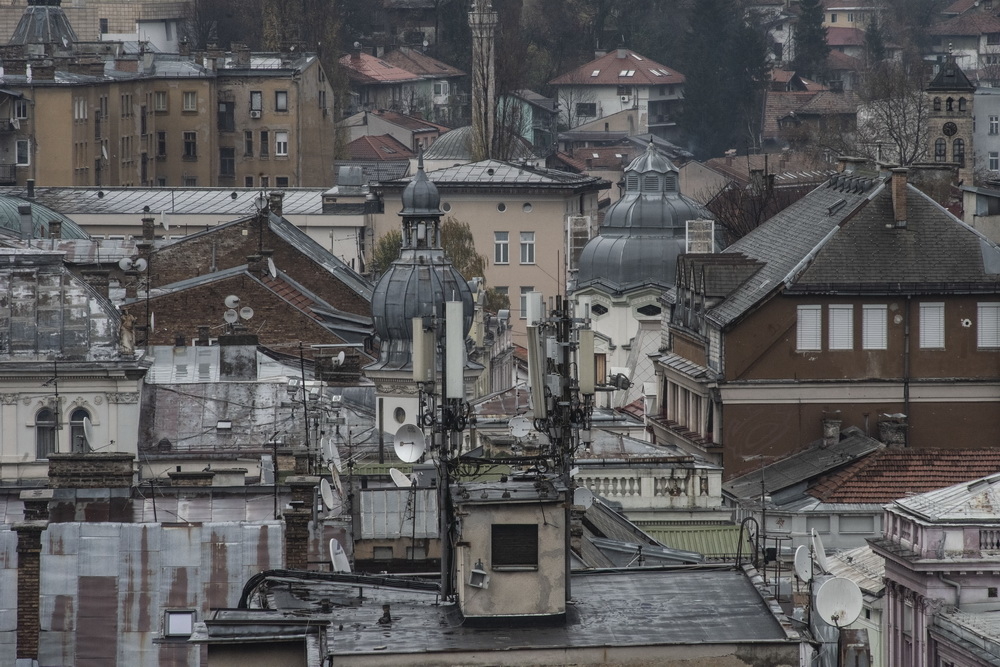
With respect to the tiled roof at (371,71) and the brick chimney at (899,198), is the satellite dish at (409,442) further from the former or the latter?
the tiled roof at (371,71)

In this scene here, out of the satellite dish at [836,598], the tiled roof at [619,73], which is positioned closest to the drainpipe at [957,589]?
the satellite dish at [836,598]

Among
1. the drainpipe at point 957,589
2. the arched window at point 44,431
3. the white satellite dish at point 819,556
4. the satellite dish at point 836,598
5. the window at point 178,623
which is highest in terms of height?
the arched window at point 44,431

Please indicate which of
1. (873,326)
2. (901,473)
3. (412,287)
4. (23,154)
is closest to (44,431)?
(412,287)

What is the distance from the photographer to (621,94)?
182500 millimetres

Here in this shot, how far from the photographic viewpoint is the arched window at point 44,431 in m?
48.3

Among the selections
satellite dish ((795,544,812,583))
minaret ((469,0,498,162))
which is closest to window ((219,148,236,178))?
minaret ((469,0,498,162))

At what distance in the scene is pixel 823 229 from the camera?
5509 cm

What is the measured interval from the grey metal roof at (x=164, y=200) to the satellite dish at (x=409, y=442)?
69.1 metres

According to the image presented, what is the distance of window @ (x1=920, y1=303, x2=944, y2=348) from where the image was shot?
2122 inches

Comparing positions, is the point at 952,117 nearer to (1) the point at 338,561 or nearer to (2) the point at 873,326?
(2) the point at 873,326

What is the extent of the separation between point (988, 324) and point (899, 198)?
275 centimetres

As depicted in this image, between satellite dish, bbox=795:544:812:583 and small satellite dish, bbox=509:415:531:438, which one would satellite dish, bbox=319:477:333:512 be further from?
satellite dish, bbox=795:544:812:583

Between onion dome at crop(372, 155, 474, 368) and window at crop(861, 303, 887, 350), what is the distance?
6.95m

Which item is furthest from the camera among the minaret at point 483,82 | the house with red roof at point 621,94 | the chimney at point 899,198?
the house with red roof at point 621,94
